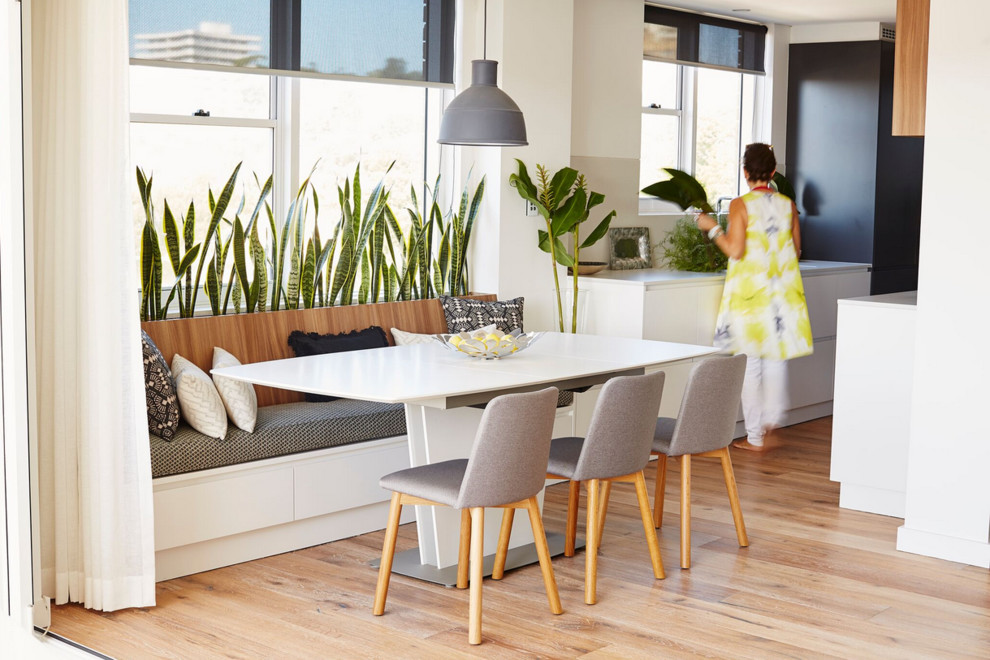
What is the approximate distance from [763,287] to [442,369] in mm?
2587

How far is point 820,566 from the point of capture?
4.42 metres

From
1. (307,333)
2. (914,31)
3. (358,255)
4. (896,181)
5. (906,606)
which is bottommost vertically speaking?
(906,606)

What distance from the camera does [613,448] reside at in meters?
3.97

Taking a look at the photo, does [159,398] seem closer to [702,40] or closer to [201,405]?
[201,405]

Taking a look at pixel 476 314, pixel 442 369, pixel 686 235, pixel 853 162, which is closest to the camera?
pixel 442 369

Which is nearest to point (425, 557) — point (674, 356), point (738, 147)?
point (674, 356)

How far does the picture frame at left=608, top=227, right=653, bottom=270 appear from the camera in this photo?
23.0ft

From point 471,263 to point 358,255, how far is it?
0.85 metres

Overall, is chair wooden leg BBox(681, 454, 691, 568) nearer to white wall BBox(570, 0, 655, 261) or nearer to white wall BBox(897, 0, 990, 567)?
white wall BBox(897, 0, 990, 567)

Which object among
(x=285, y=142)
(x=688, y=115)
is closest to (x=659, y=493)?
(x=285, y=142)

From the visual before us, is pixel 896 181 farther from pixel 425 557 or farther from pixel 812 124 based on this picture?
pixel 425 557

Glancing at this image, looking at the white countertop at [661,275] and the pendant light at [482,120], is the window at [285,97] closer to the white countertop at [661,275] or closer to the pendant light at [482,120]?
the white countertop at [661,275]

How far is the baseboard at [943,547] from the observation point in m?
4.46

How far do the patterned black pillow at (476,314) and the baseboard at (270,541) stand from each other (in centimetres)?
110
